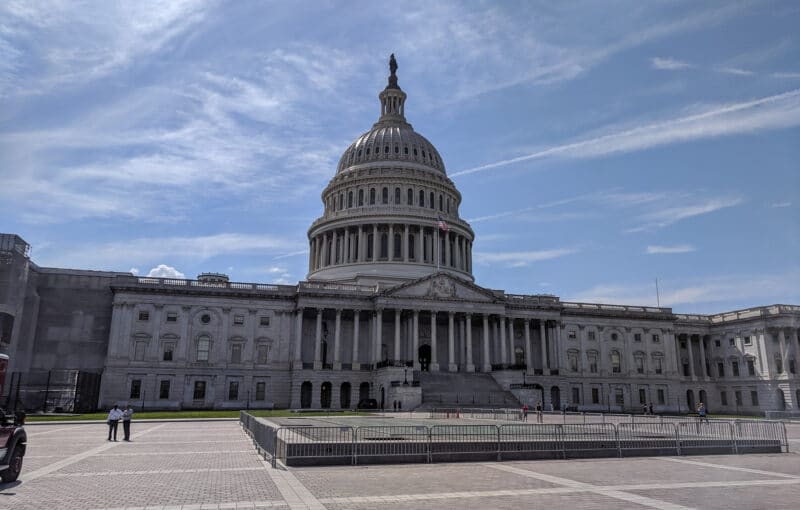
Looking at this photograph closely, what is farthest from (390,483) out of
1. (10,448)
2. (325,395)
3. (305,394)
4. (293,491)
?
(305,394)

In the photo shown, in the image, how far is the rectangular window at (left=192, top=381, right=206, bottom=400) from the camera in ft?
237

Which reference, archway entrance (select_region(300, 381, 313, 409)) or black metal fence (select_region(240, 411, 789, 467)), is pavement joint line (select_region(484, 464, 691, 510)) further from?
archway entrance (select_region(300, 381, 313, 409))

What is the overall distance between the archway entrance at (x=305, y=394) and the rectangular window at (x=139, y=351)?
61.8 ft

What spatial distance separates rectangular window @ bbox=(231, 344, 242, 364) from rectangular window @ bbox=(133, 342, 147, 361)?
32.6 ft

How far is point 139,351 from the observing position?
71.6 m

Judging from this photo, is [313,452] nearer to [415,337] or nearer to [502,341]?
[415,337]

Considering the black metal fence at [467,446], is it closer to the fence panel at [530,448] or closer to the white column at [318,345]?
the fence panel at [530,448]

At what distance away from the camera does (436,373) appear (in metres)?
72.8

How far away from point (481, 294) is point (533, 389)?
616 inches

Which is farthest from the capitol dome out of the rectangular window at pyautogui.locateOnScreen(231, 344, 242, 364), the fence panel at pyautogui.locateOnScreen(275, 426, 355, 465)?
the fence panel at pyautogui.locateOnScreen(275, 426, 355, 465)

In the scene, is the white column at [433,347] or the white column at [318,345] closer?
the white column at [318,345]

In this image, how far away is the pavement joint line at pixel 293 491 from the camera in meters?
14.3

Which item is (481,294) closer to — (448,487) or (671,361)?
(671,361)

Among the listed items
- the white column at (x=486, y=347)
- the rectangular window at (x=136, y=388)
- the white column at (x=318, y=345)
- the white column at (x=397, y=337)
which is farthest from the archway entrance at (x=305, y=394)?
the white column at (x=486, y=347)
